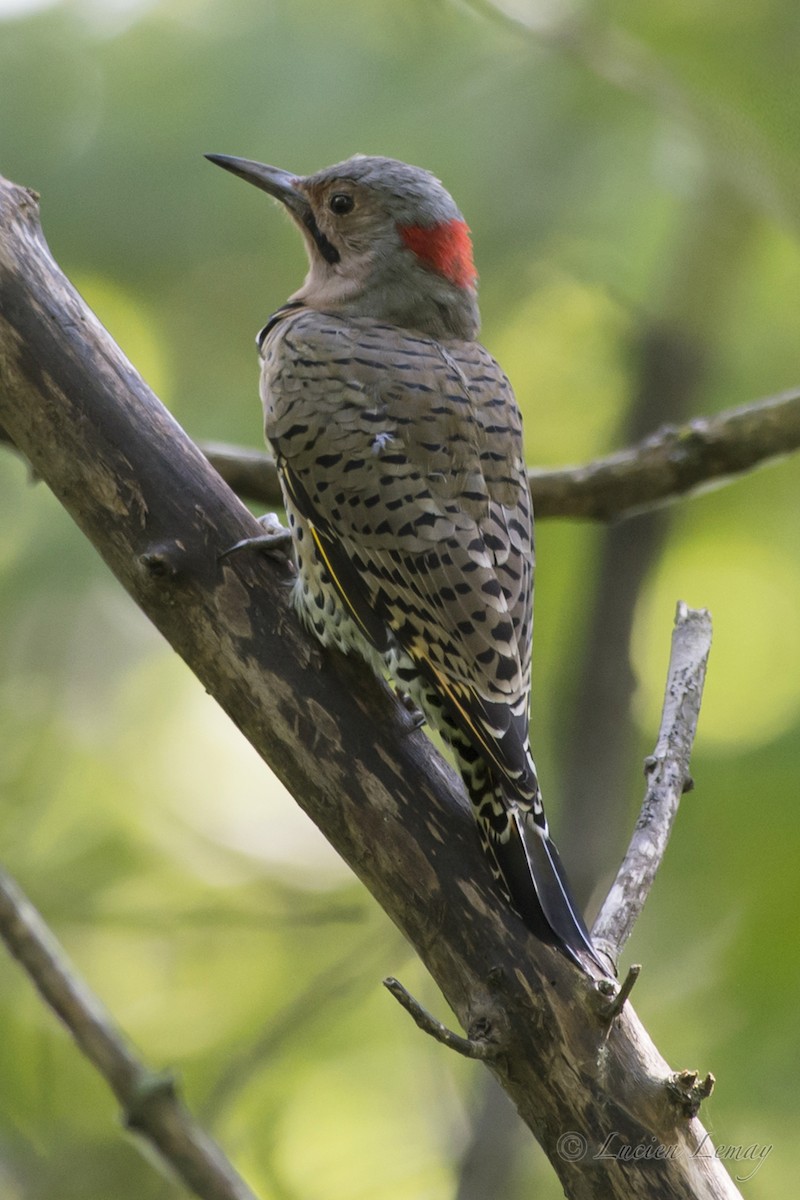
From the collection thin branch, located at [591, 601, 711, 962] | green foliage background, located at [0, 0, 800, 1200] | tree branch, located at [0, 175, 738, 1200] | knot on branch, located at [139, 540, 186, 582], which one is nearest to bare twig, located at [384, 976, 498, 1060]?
tree branch, located at [0, 175, 738, 1200]

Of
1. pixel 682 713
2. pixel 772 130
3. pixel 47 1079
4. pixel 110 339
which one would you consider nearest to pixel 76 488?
pixel 110 339

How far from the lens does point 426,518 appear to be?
2904mm

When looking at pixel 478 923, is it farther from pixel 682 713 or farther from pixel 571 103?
pixel 571 103

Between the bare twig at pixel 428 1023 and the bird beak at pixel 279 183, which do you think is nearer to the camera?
the bare twig at pixel 428 1023

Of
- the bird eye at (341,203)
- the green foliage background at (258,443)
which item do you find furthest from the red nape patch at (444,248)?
the green foliage background at (258,443)

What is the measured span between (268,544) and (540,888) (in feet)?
2.98

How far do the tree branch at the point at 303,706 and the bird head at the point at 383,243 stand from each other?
1.08 metres

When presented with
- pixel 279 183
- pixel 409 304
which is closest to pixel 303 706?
pixel 409 304

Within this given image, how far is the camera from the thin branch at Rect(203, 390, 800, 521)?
3516 millimetres

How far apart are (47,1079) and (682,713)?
2.69 m

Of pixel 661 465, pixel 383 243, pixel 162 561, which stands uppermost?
pixel 383 243

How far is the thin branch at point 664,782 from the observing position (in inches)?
95.9

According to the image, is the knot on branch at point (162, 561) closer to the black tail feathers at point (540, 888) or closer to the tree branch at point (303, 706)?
the tree branch at point (303, 706)

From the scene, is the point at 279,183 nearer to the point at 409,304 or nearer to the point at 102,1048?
the point at 409,304
